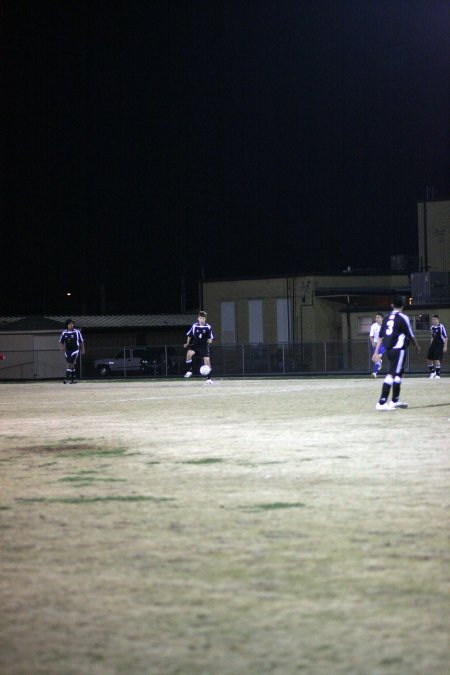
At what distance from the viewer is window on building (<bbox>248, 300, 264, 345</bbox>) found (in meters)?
69.0

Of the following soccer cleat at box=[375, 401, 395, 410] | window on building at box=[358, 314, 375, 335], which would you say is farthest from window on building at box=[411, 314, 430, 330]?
soccer cleat at box=[375, 401, 395, 410]

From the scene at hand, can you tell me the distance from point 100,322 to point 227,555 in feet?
247

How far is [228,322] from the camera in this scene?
232ft

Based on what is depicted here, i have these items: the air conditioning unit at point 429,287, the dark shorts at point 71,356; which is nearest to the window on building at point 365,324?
the air conditioning unit at point 429,287

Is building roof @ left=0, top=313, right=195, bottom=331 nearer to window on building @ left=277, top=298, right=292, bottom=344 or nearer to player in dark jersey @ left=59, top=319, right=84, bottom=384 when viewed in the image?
window on building @ left=277, top=298, right=292, bottom=344

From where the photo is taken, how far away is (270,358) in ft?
182

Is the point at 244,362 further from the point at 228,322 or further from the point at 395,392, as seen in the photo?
the point at 395,392

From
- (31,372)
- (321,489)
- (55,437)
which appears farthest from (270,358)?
(321,489)

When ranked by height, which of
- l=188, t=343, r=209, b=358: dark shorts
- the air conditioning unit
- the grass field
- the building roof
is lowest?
the grass field

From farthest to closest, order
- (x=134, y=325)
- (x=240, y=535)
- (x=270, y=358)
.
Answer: (x=134, y=325) → (x=270, y=358) → (x=240, y=535)

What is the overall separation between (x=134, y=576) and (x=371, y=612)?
1593 mm

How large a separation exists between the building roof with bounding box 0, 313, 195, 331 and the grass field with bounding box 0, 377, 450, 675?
189 feet

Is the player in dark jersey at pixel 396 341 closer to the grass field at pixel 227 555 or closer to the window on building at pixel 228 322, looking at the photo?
the grass field at pixel 227 555

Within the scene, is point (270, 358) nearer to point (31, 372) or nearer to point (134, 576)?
point (31, 372)
